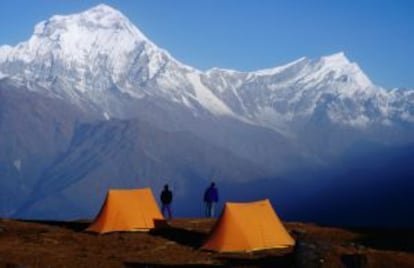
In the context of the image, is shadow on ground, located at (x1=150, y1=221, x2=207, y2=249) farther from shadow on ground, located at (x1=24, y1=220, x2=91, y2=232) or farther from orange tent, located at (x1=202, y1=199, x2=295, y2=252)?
shadow on ground, located at (x1=24, y1=220, x2=91, y2=232)

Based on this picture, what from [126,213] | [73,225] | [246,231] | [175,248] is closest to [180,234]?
[126,213]

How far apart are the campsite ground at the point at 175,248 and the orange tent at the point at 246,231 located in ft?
2.96

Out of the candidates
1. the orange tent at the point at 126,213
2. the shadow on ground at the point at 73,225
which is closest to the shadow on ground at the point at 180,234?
the orange tent at the point at 126,213

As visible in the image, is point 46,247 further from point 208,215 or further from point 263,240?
point 208,215

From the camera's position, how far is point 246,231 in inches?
1677

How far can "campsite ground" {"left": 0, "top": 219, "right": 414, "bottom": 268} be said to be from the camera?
34.3 metres

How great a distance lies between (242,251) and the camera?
137ft

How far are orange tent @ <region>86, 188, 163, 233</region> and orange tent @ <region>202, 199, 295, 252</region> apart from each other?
7544mm

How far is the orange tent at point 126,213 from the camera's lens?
4853 cm

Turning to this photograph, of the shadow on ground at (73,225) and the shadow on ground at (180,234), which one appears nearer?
the shadow on ground at (180,234)

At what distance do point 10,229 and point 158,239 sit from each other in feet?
31.9

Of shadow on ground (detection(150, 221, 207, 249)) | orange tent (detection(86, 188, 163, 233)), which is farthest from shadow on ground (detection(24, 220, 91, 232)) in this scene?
shadow on ground (detection(150, 221, 207, 249))

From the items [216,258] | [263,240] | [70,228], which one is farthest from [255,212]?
[70,228]

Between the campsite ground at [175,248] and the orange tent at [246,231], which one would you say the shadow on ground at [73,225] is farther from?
the orange tent at [246,231]
